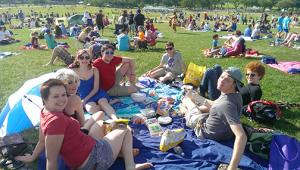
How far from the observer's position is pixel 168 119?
20.0 ft

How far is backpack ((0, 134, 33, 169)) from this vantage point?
4.63 meters

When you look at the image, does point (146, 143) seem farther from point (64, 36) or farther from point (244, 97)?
point (64, 36)

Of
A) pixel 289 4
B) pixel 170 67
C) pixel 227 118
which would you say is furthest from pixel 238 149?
pixel 289 4

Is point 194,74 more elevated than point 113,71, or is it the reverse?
point 113,71

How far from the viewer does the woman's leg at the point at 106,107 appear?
19.7 feet

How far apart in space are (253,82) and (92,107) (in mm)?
3223

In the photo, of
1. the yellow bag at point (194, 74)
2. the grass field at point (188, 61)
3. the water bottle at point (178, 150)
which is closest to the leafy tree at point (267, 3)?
the grass field at point (188, 61)

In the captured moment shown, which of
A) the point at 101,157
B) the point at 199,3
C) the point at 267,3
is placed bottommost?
the point at 101,157

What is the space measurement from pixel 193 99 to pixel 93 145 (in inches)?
121

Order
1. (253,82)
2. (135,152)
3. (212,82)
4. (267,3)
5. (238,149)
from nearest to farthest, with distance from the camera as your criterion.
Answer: (238,149)
(135,152)
(253,82)
(212,82)
(267,3)

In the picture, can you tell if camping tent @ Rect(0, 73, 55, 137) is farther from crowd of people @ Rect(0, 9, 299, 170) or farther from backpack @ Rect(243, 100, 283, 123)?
backpack @ Rect(243, 100, 283, 123)

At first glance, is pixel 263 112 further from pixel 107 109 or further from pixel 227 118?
pixel 107 109

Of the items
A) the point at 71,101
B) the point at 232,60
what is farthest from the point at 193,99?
the point at 232,60

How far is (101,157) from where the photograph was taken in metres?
4.11
